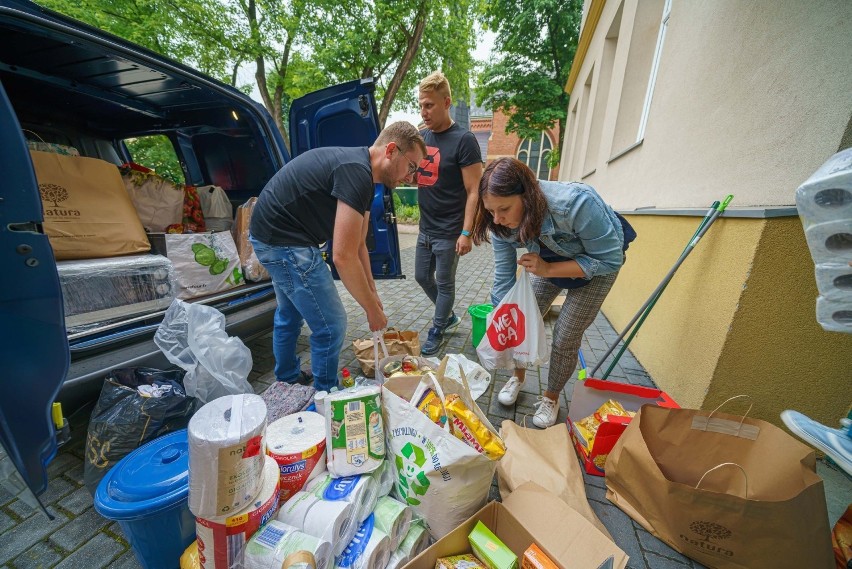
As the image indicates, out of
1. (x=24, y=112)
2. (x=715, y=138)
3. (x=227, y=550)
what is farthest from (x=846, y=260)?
(x=24, y=112)

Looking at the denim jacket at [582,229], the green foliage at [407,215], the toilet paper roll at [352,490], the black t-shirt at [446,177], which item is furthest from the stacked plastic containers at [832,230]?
the green foliage at [407,215]

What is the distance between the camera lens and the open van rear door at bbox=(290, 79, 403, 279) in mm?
2814

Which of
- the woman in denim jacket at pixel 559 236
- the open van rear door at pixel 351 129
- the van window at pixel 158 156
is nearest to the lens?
the woman in denim jacket at pixel 559 236

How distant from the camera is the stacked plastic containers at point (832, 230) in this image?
2.56ft

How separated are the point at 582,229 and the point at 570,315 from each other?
1.78 feet

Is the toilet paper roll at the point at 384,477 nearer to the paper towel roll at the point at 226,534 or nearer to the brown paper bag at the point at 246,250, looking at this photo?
the paper towel roll at the point at 226,534

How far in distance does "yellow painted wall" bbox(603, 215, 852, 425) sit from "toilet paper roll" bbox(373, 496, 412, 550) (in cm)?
196

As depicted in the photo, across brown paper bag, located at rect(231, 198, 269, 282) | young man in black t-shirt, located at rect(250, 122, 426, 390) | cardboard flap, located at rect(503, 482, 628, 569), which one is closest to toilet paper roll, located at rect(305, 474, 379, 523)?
cardboard flap, located at rect(503, 482, 628, 569)

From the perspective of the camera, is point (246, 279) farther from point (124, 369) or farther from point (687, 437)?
point (687, 437)

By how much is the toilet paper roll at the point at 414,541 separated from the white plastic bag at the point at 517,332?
3.14 ft

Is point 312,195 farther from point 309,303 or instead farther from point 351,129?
point 351,129

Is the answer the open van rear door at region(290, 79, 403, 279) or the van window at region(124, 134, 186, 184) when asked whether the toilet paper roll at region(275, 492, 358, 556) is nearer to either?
the open van rear door at region(290, 79, 403, 279)

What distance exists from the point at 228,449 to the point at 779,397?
9.32 ft

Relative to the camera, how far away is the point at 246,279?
121 inches
